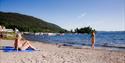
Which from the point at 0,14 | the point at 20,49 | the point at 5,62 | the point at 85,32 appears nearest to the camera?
the point at 5,62

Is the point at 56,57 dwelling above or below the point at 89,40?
above

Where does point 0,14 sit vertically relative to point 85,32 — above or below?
above

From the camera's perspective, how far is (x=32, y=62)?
947cm

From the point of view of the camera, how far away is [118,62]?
1065 cm

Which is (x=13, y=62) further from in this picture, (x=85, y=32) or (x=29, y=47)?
(x=85, y=32)

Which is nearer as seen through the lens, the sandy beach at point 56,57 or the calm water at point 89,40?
the sandy beach at point 56,57

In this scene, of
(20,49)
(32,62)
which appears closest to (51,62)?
(32,62)

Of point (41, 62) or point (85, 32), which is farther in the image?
point (85, 32)

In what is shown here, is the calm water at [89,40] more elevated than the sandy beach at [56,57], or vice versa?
the sandy beach at [56,57]

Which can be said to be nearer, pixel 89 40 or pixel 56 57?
pixel 56 57

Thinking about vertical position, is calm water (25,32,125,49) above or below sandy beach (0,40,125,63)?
below

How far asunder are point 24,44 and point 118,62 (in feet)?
25.1

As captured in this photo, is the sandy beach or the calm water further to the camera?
the calm water

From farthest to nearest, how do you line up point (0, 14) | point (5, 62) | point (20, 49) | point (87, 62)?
1. point (0, 14)
2. point (20, 49)
3. point (87, 62)
4. point (5, 62)
